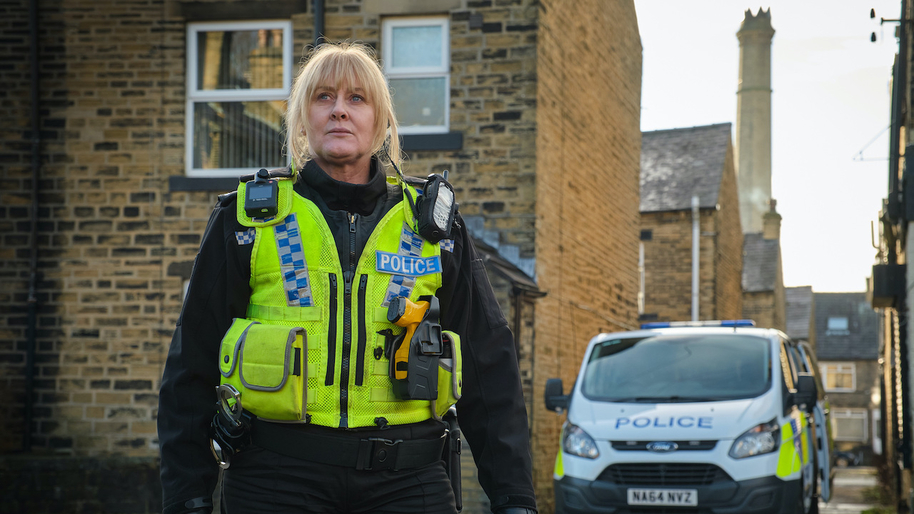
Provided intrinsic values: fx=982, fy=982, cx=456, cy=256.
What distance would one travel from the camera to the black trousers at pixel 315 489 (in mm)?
2244

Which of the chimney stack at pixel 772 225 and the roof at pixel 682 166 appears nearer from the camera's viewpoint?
the roof at pixel 682 166

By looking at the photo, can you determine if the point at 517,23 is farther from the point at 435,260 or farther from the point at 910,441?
the point at 435,260

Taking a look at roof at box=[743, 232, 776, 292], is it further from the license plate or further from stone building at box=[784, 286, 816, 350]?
the license plate

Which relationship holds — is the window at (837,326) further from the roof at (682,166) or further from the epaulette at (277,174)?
the epaulette at (277,174)

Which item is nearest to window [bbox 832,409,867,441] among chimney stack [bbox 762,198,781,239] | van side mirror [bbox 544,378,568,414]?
chimney stack [bbox 762,198,781,239]

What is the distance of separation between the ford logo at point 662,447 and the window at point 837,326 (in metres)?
52.4

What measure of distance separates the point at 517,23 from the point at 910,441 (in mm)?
6242

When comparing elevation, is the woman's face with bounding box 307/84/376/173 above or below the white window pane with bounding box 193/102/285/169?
below

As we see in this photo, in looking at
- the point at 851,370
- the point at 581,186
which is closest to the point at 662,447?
the point at 581,186

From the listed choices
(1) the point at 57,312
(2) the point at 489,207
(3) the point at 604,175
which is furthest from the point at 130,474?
(3) the point at 604,175

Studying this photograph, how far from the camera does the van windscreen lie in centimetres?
804

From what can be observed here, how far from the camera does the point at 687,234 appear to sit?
23719 mm

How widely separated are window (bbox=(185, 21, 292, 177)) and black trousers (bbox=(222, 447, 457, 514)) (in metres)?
8.10

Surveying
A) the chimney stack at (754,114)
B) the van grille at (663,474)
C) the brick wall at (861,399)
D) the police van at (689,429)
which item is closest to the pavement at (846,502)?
the police van at (689,429)
